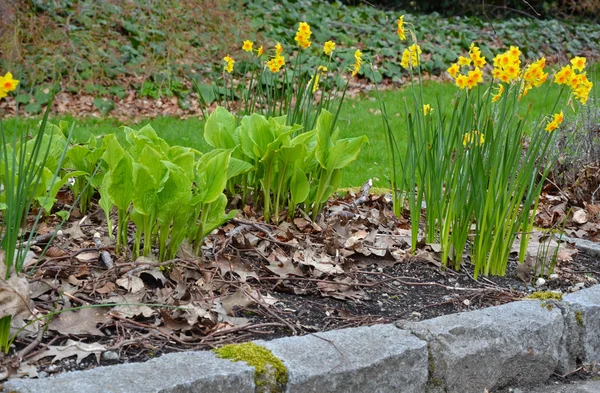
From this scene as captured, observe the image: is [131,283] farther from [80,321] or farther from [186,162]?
[186,162]

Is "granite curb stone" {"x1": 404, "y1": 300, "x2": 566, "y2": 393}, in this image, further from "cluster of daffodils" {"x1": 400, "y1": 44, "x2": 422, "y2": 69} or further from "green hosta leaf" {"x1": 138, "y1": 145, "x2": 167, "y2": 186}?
"cluster of daffodils" {"x1": 400, "y1": 44, "x2": 422, "y2": 69}

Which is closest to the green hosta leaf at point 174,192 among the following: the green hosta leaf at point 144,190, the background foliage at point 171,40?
the green hosta leaf at point 144,190

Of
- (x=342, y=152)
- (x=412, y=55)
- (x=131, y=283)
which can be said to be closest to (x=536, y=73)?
(x=412, y=55)

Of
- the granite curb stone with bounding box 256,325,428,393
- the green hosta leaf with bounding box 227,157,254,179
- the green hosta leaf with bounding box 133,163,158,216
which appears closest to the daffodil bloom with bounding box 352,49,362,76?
the green hosta leaf with bounding box 227,157,254,179

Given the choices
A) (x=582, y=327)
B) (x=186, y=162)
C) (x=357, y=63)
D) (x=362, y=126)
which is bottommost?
(x=362, y=126)

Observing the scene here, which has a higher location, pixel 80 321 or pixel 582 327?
pixel 80 321

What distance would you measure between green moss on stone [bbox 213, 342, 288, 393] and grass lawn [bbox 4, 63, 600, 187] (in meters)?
3.23

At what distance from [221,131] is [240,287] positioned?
0.94 meters

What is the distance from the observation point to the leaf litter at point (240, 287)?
6.93 ft

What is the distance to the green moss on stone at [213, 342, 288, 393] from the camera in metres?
2.02

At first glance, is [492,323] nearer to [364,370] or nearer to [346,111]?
[364,370]

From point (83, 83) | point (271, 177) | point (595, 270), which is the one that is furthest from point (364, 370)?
point (83, 83)

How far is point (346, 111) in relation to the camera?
8352mm

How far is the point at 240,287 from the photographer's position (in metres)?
2.56
